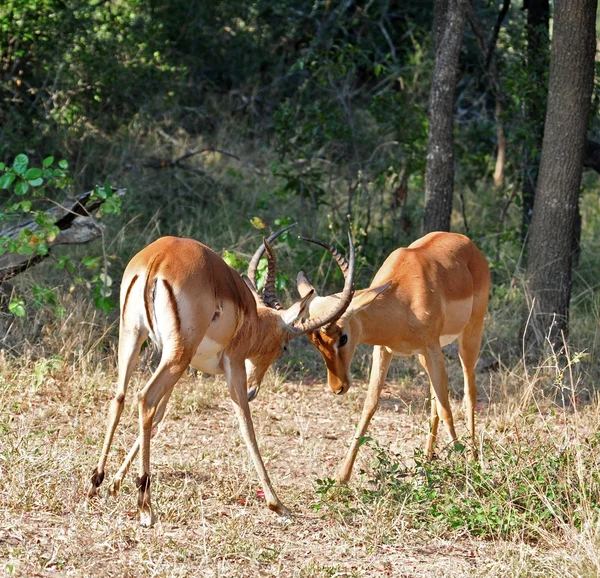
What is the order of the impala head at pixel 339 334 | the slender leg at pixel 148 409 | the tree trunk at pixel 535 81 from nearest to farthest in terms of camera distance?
the slender leg at pixel 148 409, the impala head at pixel 339 334, the tree trunk at pixel 535 81

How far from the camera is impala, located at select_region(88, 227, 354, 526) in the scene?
14.1ft

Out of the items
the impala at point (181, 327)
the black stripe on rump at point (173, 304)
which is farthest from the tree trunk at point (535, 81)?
the black stripe on rump at point (173, 304)

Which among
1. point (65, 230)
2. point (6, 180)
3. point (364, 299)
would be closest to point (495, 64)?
point (65, 230)

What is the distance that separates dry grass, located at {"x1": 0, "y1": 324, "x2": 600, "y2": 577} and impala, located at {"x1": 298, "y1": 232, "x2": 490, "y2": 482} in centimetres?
40

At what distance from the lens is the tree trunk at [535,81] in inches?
345

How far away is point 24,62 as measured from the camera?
9.91 meters

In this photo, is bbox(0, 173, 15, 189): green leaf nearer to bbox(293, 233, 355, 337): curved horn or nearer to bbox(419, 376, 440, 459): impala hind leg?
bbox(293, 233, 355, 337): curved horn

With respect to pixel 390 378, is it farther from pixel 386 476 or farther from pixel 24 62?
pixel 24 62

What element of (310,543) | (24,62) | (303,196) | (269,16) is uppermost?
(269,16)

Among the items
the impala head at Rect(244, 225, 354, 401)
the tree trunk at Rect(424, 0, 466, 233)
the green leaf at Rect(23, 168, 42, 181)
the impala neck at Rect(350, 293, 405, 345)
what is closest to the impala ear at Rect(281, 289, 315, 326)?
the impala head at Rect(244, 225, 354, 401)

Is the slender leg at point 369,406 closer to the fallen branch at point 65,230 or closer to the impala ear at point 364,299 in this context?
the impala ear at point 364,299

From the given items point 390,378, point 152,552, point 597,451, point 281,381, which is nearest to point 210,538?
point 152,552

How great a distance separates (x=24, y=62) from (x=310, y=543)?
281 inches

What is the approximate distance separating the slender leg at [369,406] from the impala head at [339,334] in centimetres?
23
